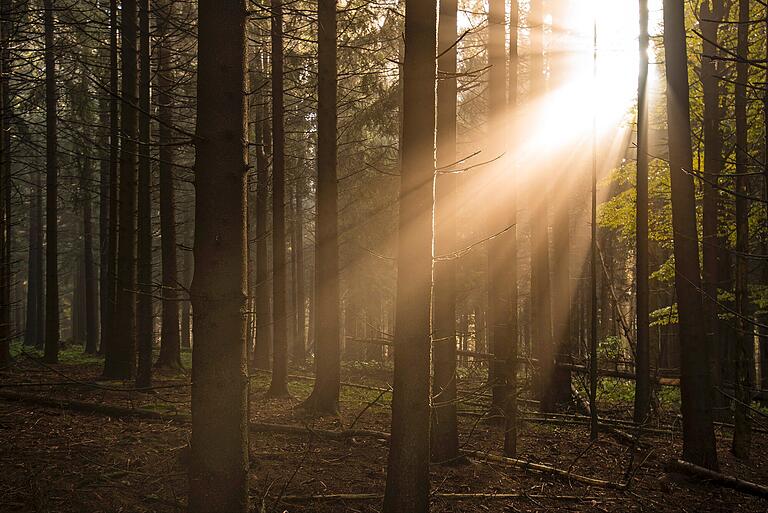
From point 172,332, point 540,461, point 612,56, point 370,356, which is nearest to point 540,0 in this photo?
point 612,56

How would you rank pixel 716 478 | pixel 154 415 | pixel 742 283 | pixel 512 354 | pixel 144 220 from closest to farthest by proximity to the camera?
pixel 716 478 → pixel 512 354 → pixel 154 415 → pixel 742 283 → pixel 144 220

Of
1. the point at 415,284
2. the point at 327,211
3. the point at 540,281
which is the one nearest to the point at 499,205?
the point at 540,281

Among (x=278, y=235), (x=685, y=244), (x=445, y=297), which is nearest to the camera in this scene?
(x=445, y=297)

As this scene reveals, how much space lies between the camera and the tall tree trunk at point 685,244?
884 centimetres

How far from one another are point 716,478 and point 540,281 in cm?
583

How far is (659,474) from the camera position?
28.9 ft

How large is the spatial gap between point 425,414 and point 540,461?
14.8 ft

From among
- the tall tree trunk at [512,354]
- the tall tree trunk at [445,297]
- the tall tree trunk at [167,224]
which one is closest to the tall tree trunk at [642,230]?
the tall tree trunk at [512,354]

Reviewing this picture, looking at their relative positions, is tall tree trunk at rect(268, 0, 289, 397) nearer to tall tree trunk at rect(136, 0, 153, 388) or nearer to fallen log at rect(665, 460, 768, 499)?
tall tree trunk at rect(136, 0, 153, 388)

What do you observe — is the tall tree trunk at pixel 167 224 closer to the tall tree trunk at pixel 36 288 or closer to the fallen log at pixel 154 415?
the fallen log at pixel 154 415

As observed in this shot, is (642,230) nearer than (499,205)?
No

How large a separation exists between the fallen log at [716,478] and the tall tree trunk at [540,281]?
4065 millimetres

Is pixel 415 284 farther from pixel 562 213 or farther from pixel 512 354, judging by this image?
pixel 562 213

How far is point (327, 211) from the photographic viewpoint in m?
10.8
